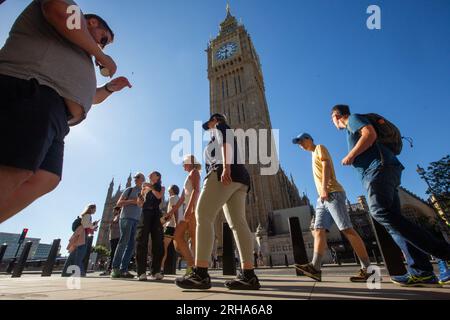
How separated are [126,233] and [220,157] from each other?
2.93m

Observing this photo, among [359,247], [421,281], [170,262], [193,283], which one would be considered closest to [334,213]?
[359,247]

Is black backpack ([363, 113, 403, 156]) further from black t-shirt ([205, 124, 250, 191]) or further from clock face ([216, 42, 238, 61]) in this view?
clock face ([216, 42, 238, 61])

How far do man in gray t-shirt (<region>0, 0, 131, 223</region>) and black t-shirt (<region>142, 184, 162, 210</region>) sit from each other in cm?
281

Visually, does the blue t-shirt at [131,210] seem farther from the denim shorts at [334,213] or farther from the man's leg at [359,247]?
the man's leg at [359,247]

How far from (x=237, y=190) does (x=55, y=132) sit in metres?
1.79

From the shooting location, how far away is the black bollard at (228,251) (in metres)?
5.20

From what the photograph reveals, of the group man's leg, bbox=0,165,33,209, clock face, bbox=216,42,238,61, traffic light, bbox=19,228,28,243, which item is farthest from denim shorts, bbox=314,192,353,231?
clock face, bbox=216,42,238,61

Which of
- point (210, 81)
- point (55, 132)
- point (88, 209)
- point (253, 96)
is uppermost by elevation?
point (210, 81)

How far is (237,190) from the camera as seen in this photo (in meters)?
2.59

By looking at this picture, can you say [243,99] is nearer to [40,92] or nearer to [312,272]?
[312,272]

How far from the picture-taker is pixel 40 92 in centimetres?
115

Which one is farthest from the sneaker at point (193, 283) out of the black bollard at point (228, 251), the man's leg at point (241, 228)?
the black bollard at point (228, 251)
